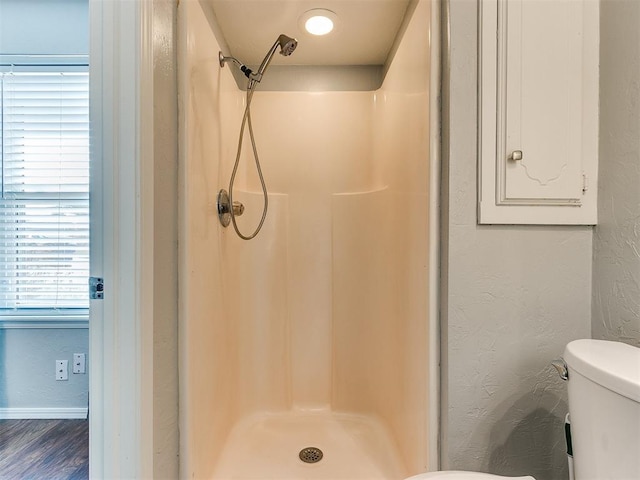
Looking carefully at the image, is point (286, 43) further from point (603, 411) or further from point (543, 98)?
point (603, 411)

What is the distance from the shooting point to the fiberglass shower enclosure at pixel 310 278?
1.03m

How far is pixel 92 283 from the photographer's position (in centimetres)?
80

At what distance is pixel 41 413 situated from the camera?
1909 millimetres

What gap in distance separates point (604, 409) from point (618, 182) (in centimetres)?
57

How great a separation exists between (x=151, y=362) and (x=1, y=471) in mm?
1418

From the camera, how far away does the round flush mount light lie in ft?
4.13

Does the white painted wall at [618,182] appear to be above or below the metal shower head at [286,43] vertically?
below

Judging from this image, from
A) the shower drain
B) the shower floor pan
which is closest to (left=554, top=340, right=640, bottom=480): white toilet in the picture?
the shower floor pan

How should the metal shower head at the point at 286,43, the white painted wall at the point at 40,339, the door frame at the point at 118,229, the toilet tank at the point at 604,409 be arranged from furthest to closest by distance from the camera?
1. the white painted wall at the point at 40,339
2. the metal shower head at the point at 286,43
3. the door frame at the point at 118,229
4. the toilet tank at the point at 604,409

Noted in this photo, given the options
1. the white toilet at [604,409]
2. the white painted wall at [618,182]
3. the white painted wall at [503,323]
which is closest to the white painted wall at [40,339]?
the white painted wall at [503,323]

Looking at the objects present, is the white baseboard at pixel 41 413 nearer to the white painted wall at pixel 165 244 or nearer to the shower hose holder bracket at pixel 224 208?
the white painted wall at pixel 165 244

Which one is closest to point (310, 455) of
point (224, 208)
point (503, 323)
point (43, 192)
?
point (503, 323)

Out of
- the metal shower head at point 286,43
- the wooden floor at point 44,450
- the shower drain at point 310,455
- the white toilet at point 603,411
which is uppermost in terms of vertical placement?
the metal shower head at point 286,43

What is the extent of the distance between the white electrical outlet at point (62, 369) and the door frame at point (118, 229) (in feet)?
4.72
